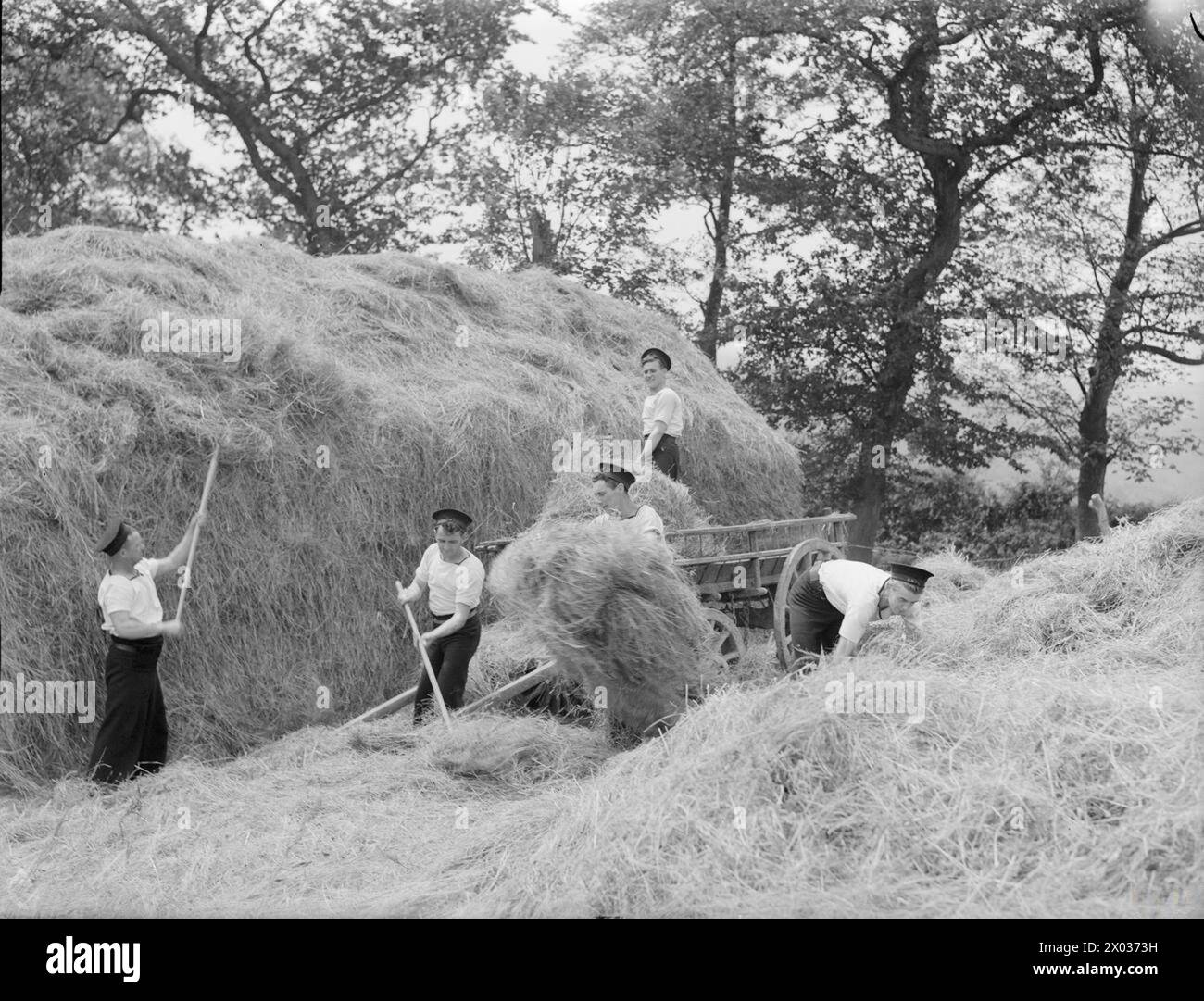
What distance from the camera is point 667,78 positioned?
2067 centimetres

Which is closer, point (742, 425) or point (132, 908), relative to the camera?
point (132, 908)

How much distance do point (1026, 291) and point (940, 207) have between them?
73.1 inches

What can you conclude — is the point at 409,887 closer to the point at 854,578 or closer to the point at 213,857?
the point at 213,857

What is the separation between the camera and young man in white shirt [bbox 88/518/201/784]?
7.10 m

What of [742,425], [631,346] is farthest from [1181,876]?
[631,346]

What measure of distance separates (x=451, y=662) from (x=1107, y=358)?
47.7 feet

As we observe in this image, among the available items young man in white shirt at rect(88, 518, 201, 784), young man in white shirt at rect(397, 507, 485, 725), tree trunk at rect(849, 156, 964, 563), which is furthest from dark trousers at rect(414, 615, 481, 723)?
tree trunk at rect(849, 156, 964, 563)

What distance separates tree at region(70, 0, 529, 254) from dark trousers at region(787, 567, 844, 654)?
50.4 ft

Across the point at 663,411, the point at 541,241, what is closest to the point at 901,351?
the point at 541,241

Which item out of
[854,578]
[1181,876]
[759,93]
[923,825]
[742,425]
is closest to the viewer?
[1181,876]

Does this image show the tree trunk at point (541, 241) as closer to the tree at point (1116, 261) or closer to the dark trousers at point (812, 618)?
the tree at point (1116, 261)

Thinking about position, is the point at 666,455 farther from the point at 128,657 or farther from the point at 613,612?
the point at 128,657

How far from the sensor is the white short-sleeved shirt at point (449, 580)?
26.1 ft

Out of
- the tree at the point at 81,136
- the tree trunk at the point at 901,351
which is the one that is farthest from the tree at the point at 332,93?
the tree trunk at the point at 901,351
